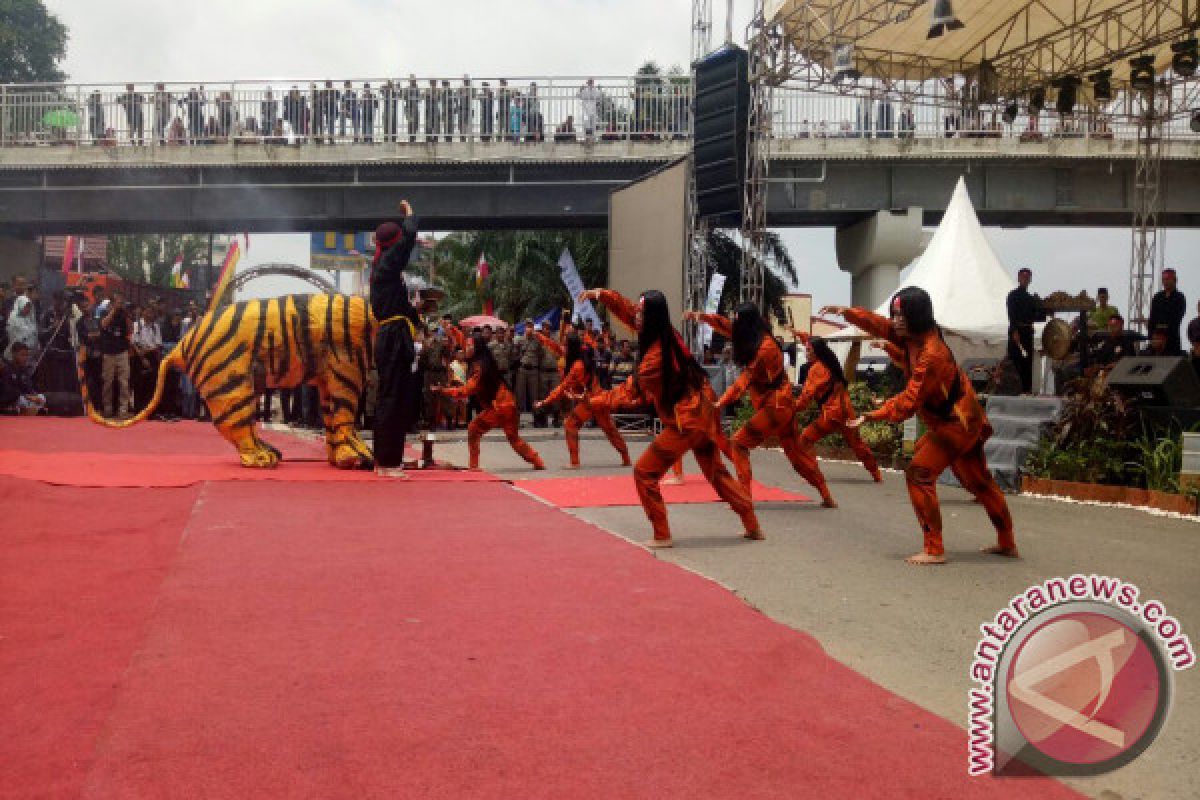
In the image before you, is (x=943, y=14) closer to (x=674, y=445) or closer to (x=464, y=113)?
(x=674, y=445)

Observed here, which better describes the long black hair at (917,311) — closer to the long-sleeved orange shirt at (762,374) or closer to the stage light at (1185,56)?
the long-sleeved orange shirt at (762,374)

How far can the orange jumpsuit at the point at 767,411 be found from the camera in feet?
31.9

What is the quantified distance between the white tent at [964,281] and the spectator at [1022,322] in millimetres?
1834

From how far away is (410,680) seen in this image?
4262 mm

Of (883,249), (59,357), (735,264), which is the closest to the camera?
(59,357)

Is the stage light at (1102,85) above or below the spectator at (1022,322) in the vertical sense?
above

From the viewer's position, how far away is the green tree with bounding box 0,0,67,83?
1834 inches

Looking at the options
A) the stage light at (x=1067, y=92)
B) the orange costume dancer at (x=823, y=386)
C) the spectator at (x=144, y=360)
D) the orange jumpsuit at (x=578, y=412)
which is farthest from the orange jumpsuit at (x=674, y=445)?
the stage light at (x=1067, y=92)

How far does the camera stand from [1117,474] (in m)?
11.8

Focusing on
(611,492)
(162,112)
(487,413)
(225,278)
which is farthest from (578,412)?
(162,112)

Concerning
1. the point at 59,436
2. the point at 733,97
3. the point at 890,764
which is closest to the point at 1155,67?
the point at 733,97

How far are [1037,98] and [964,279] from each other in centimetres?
523

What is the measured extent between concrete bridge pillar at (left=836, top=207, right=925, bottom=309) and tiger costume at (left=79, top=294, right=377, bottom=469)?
634 inches

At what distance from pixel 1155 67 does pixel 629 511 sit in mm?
15186
